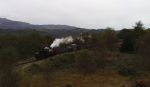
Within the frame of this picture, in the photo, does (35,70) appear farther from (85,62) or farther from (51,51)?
(51,51)

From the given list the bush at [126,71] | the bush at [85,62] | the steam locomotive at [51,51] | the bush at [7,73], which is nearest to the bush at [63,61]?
the steam locomotive at [51,51]

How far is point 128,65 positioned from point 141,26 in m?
21.0

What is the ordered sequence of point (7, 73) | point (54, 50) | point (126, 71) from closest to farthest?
point (7, 73)
point (126, 71)
point (54, 50)

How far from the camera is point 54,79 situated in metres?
69.9

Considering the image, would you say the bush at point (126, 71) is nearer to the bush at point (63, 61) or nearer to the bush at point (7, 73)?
the bush at point (63, 61)

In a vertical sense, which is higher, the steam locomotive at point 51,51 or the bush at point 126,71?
the steam locomotive at point 51,51

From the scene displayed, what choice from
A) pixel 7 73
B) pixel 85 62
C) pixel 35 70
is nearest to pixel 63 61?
pixel 35 70

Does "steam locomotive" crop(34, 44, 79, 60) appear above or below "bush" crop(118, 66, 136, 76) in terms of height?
above

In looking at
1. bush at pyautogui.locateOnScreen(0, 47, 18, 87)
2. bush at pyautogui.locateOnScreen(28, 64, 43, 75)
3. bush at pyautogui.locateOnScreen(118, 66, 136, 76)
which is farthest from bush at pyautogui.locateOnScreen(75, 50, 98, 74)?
bush at pyautogui.locateOnScreen(0, 47, 18, 87)

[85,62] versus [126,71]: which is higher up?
[85,62]

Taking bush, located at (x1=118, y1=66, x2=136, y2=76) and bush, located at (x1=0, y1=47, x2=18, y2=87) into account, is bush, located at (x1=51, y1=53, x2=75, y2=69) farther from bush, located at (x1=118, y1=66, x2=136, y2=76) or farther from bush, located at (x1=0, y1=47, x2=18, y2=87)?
bush, located at (x1=0, y1=47, x2=18, y2=87)

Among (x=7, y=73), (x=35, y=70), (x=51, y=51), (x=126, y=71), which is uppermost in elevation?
(x=7, y=73)

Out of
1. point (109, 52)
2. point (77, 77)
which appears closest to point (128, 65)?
point (109, 52)

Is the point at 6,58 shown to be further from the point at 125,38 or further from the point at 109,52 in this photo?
→ the point at 125,38
